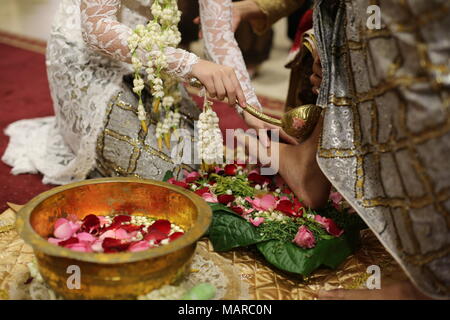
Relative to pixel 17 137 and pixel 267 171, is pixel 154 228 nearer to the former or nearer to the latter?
pixel 267 171

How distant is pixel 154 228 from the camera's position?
3.97ft

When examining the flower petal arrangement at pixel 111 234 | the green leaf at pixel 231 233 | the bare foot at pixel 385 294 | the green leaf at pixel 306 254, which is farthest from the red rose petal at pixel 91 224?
the bare foot at pixel 385 294

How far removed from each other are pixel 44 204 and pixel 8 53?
2.60 m

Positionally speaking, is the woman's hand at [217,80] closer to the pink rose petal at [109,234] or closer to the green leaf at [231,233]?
the green leaf at [231,233]

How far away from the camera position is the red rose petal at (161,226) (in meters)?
1.21

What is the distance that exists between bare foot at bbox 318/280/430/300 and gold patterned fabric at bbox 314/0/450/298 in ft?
0.18

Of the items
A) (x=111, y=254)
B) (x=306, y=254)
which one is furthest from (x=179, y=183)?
(x=111, y=254)

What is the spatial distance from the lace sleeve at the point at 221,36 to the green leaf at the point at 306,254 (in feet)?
1.79

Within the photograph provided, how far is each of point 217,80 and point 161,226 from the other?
0.41m

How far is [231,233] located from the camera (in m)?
1.33

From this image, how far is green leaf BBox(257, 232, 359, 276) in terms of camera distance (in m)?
1.24

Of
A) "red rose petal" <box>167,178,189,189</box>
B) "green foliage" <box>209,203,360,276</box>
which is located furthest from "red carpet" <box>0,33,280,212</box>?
"green foliage" <box>209,203,360,276</box>

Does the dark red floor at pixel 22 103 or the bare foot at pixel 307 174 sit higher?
the bare foot at pixel 307 174

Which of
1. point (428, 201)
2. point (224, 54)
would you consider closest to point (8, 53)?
point (224, 54)
